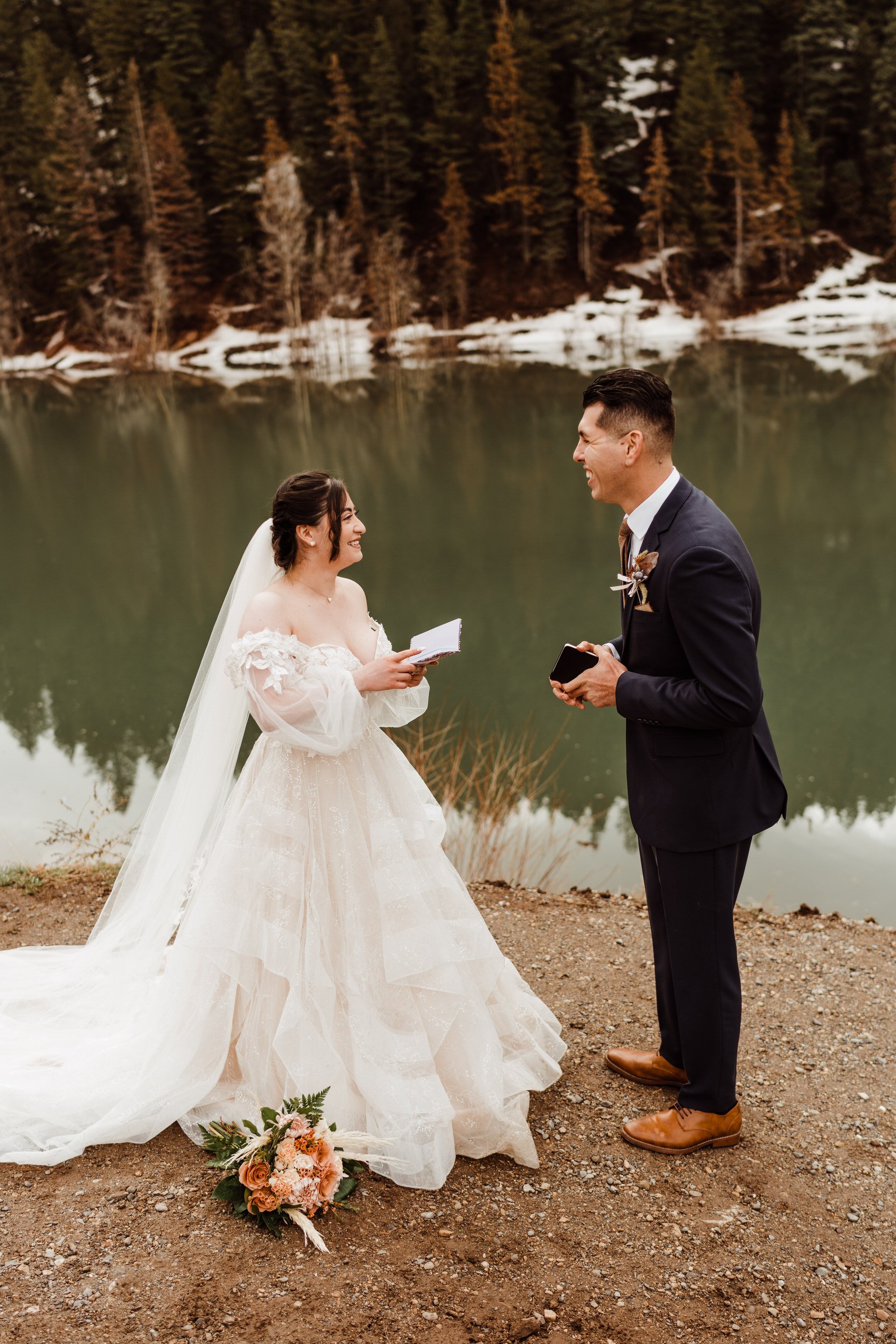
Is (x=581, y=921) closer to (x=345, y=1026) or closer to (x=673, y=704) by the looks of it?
(x=345, y=1026)

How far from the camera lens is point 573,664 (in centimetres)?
300

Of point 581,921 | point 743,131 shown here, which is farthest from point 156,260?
point 581,921

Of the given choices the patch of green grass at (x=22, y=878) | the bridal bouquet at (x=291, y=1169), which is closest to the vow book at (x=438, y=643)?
the bridal bouquet at (x=291, y=1169)

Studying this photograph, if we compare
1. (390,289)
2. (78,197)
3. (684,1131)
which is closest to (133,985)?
(684,1131)

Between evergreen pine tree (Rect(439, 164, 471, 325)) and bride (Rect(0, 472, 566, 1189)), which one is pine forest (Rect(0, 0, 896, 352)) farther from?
bride (Rect(0, 472, 566, 1189))

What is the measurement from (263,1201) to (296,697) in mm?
1365

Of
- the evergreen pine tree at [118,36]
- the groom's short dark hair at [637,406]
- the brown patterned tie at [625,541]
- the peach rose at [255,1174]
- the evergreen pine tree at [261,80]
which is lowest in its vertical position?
the peach rose at [255,1174]

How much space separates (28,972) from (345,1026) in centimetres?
148

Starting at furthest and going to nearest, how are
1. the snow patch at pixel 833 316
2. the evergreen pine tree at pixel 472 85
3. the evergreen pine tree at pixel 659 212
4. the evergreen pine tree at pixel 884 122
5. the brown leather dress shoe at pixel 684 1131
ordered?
the evergreen pine tree at pixel 472 85 < the evergreen pine tree at pixel 884 122 < the evergreen pine tree at pixel 659 212 < the snow patch at pixel 833 316 < the brown leather dress shoe at pixel 684 1131

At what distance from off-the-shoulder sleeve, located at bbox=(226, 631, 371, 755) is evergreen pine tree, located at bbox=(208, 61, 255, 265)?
47347mm

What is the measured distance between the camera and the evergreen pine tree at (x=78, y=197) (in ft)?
151

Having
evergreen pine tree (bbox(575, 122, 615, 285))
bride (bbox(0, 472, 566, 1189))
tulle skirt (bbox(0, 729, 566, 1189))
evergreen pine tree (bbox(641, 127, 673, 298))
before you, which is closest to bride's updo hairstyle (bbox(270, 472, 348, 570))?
bride (bbox(0, 472, 566, 1189))

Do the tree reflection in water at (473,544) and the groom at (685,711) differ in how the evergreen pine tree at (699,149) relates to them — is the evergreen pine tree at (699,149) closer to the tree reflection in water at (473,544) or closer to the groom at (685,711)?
the tree reflection in water at (473,544)

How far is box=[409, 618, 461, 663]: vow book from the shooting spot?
2.94m
